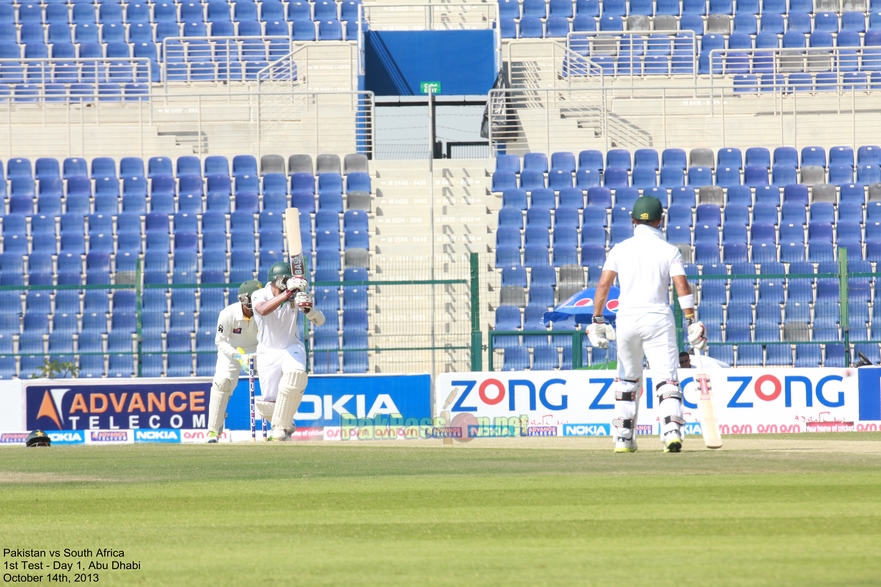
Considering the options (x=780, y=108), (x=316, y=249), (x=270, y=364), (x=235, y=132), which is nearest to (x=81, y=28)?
(x=235, y=132)

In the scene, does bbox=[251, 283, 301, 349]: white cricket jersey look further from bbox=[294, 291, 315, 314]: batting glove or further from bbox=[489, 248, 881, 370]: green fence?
bbox=[489, 248, 881, 370]: green fence

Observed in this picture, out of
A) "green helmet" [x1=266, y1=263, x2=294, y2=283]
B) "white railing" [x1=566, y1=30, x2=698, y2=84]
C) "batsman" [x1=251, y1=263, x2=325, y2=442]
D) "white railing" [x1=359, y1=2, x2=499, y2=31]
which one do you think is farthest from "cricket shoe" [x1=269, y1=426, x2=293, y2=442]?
"white railing" [x1=359, y1=2, x2=499, y2=31]

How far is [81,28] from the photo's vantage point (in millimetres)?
28844

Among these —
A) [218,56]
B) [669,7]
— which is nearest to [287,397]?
[218,56]

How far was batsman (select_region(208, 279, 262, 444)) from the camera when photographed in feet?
48.6

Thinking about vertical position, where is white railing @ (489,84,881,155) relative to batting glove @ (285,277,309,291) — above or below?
above

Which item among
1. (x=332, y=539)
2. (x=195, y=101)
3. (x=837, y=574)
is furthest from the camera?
(x=195, y=101)

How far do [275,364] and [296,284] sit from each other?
101 centimetres

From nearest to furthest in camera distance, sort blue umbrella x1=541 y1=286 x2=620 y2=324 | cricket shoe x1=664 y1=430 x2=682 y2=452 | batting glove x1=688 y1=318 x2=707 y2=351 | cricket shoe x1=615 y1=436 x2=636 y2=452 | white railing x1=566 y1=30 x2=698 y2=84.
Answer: cricket shoe x1=664 y1=430 x2=682 y2=452, batting glove x1=688 y1=318 x2=707 y2=351, cricket shoe x1=615 y1=436 x2=636 y2=452, blue umbrella x1=541 y1=286 x2=620 y2=324, white railing x1=566 y1=30 x2=698 y2=84

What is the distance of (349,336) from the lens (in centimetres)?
1950

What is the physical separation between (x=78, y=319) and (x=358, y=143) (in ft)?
25.2

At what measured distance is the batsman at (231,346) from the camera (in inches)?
584

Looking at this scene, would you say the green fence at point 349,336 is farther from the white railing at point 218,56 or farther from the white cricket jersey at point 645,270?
the white railing at point 218,56

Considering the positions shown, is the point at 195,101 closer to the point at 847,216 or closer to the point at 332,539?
the point at 847,216
